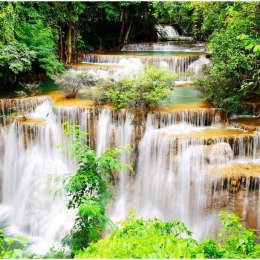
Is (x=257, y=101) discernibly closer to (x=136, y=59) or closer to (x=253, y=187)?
(x=253, y=187)

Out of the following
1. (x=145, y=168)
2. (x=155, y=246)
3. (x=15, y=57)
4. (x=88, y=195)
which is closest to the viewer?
(x=155, y=246)

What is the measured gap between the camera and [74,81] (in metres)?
12.9

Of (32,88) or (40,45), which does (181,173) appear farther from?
(40,45)

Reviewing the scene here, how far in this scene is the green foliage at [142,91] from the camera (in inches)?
435

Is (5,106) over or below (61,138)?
over

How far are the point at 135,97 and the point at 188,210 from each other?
3756mm

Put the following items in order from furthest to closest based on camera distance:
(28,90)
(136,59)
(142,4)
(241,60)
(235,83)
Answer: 1. (142,4)
2. (136,59)
3. (28,90)
4. (235,83)
5. (241,60)

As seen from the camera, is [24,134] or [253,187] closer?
[253,187]

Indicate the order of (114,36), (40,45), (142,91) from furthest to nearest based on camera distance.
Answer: (114,36)
(40,45)
(142,91)

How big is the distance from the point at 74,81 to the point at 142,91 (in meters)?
2.99

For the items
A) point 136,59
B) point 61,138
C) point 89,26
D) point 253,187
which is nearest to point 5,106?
point 61,138

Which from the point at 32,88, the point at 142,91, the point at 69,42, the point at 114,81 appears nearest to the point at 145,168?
the point at 142,91

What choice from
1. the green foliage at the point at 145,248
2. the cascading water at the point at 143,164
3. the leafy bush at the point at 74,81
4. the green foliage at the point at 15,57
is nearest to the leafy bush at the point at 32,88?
the green foliage at the point at 15,57

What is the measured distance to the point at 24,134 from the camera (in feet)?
37.9
